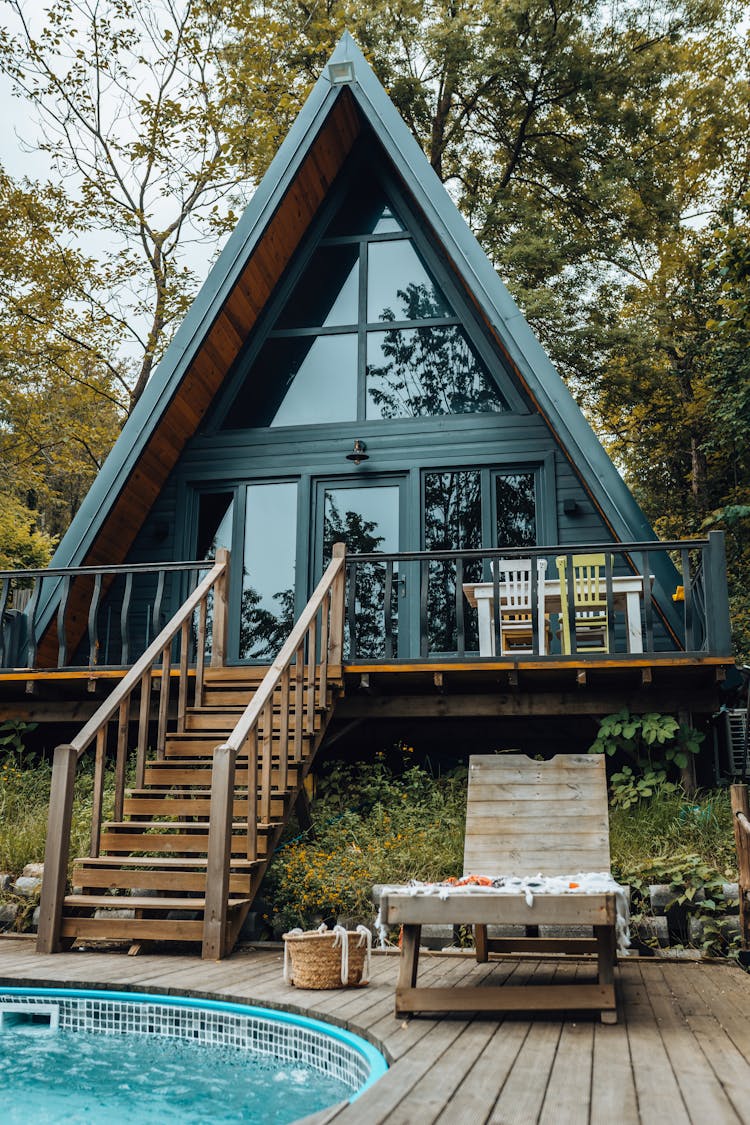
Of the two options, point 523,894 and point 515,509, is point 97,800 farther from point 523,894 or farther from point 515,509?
point 515,509

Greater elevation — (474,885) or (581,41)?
(581,41)

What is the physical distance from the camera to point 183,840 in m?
6.32

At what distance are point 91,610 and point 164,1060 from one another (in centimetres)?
512

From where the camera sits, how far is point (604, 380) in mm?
17219

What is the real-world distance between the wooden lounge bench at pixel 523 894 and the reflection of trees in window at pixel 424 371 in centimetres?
502

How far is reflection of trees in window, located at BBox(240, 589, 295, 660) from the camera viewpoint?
33.0ft

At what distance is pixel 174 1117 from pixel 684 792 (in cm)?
522

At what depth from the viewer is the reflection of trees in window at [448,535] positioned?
984 cm

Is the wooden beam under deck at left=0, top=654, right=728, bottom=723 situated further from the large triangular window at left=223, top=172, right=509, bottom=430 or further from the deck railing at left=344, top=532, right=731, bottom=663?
the large triangular window at left=223, top=172, right=509, bottom=430

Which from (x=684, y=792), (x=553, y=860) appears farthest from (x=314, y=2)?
(x=553, y=860)

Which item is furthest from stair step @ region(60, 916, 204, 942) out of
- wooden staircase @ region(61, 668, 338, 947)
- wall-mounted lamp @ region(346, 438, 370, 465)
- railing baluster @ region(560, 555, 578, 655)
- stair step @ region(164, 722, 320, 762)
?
wall-mounted lamp @ region(346, 438, 370, 465)

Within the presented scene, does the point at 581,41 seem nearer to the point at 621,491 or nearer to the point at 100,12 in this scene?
the point at 100,12

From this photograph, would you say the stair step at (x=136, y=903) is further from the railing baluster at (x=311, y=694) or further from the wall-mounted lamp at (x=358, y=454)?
the wall-mounted lamp at (x=358, y=454)

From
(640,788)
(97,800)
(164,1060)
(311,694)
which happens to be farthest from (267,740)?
(640,788)
